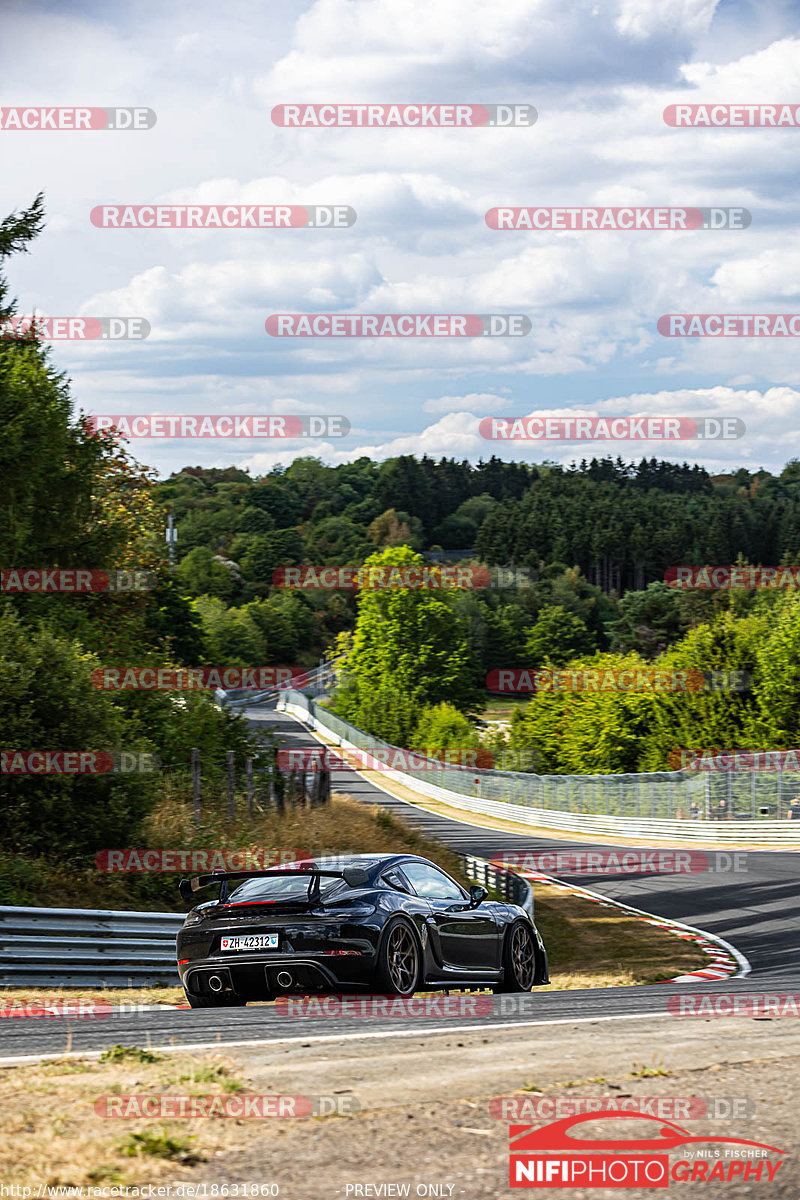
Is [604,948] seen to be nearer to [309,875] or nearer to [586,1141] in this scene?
[309,875]

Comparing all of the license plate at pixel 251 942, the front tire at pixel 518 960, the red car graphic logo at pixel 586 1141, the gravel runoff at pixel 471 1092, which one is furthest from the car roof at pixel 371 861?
the red car graphic logo at pixel 586 1141

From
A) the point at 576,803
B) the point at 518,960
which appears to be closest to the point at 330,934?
the point at 518,960

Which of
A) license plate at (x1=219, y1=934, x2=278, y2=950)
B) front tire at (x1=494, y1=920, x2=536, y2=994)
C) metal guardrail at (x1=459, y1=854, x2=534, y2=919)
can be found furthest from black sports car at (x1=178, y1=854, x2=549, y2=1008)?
metal guardrail at (x1=459, y1=854, x2=534, y2=919)

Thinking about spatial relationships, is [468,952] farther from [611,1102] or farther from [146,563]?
[146,563]

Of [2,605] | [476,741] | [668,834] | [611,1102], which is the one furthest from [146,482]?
[476,741]

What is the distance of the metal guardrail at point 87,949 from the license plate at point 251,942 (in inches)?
136

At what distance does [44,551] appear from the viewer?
27.8 metres

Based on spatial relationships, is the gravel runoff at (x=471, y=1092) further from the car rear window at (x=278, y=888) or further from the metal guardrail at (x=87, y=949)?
the metal guardrail at (x=87, y=949)

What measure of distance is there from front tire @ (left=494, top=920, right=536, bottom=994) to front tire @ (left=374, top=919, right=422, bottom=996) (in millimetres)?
1593

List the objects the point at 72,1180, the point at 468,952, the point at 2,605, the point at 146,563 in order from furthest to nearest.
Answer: the point at 146,563 < the point at 2,605 < the point at 468,952 < the point at 72,1180

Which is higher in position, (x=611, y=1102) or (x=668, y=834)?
(x=611, y=1102)

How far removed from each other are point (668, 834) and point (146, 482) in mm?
20020

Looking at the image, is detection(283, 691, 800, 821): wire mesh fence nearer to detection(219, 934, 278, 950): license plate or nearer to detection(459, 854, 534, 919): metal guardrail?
detection(459, 854, 534, 919): metal guardrail

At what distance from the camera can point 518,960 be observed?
11.2m
